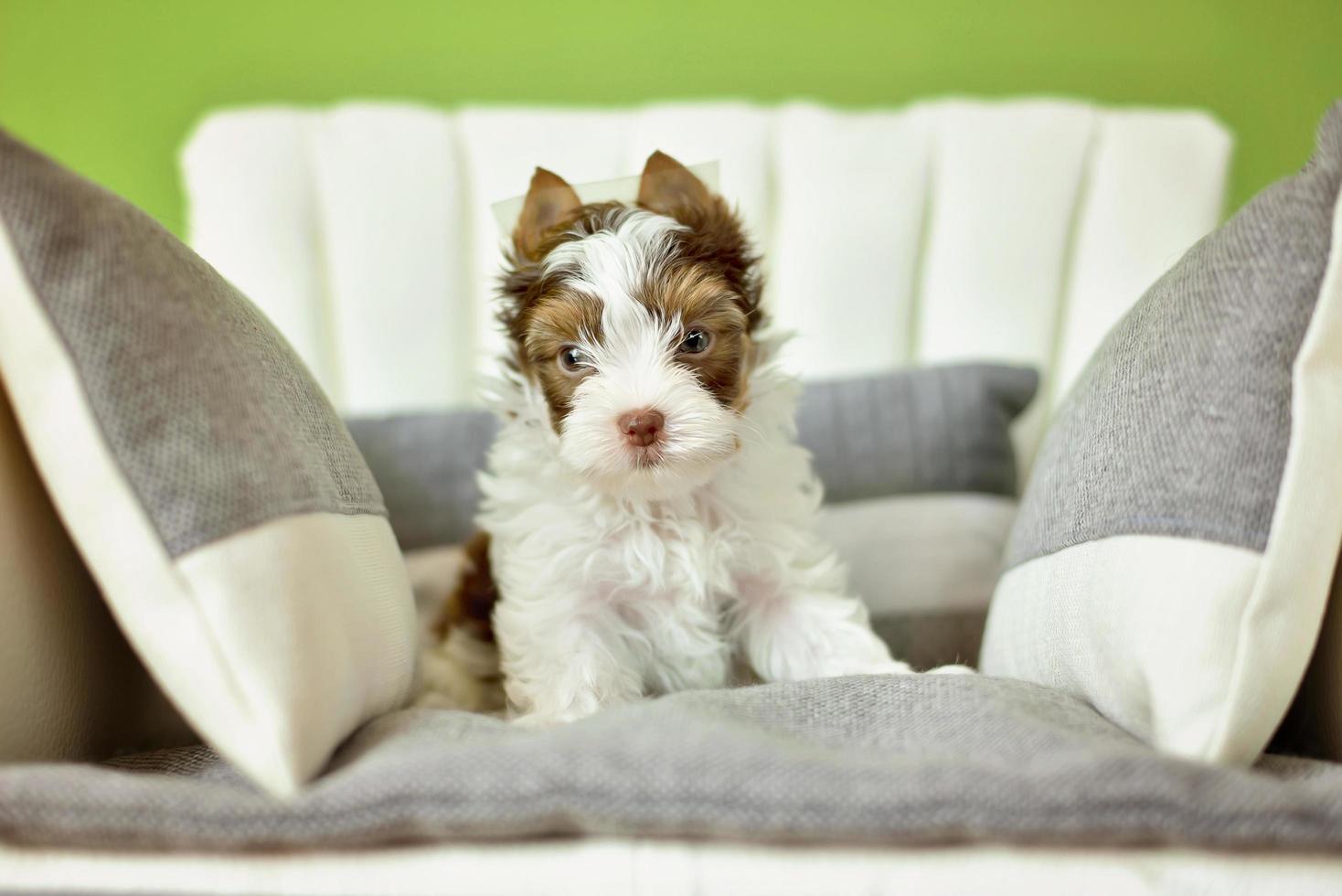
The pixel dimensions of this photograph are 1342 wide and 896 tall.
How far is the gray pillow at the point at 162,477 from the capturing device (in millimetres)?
1153

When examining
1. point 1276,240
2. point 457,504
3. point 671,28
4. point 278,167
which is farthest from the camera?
point 671,28

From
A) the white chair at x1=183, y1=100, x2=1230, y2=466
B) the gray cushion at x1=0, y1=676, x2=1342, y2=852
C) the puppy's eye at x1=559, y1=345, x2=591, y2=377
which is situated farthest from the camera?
the white chair at x1=183, y1=100, x2=1230, y2=466

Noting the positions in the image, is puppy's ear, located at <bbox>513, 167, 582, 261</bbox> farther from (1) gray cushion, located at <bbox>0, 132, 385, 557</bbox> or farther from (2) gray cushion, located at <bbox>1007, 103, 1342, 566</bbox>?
(2) gray cushion, located at <bbox>1007, 103, 1342, 566</bbox>

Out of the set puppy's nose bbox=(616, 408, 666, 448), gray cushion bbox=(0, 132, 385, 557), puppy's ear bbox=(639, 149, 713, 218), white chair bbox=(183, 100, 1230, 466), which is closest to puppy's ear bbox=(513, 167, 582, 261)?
puppy's ear bbox=(639, 149, 713, 218)

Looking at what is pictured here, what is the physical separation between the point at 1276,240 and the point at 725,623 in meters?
1.12

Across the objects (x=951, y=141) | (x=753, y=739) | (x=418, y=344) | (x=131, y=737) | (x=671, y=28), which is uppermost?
(x=671, y=28)

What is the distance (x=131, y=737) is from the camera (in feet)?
5.09

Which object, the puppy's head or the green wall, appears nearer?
the puppy's head

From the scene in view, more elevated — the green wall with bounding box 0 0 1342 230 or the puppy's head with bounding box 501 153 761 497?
the green wall with bounding box 0 0 1342 230

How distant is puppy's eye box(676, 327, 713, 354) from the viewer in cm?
172

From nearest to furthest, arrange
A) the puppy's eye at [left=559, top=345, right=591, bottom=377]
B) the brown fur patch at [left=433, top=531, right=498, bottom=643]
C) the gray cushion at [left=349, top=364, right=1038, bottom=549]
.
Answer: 1. the puppy's eye at [left=559, top=345, right=591, bottom=377]
2. the brown fur patch at [left=433, top=531, right=498, bottom=643]
3. the gray cushion at [left=349, top=364, right=1038, bottom=549]

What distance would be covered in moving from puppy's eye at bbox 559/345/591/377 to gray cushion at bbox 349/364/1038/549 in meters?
0.86

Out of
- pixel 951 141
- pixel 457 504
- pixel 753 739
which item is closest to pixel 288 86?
pixel 457 504

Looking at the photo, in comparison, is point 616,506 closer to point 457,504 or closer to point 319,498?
point 319,498
